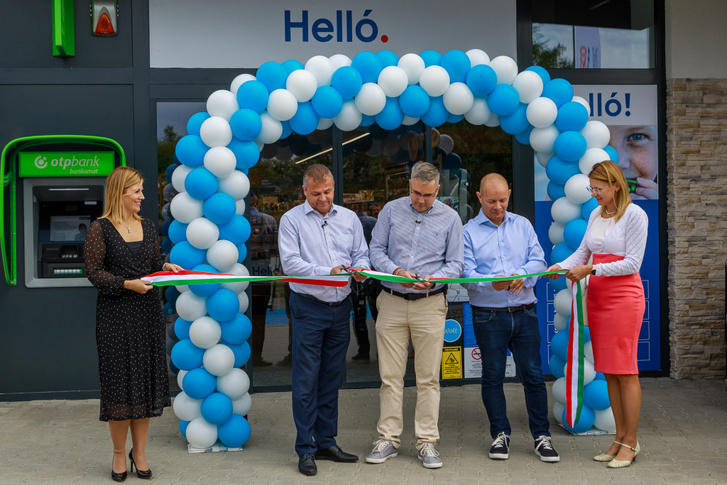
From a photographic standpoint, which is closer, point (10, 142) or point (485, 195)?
point (485, 195)

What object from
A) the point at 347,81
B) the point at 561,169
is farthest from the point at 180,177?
the point at 561,169

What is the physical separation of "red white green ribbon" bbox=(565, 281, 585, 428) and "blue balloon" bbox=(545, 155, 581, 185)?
0.89m

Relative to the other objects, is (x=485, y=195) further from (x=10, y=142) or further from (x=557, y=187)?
(x=10, y=142)

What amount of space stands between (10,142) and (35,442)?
8.25ft

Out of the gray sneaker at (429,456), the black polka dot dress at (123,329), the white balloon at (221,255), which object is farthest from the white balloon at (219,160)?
the gray sneaker at (429,456)

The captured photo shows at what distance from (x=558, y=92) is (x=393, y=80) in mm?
1196

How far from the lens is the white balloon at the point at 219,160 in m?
4.89

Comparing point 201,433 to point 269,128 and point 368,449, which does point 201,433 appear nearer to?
point 368,449

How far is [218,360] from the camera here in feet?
16.2

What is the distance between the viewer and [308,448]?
464 centimetres

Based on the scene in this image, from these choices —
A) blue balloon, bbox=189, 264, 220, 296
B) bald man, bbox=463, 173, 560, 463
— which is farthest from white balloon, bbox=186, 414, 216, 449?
bald man, bbox=463, 173, 560, 463

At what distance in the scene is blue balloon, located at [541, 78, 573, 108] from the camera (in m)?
5.28

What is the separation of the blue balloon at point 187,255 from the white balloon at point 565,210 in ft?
8.33

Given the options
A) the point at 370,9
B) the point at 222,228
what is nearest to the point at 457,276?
the point at 222,228
